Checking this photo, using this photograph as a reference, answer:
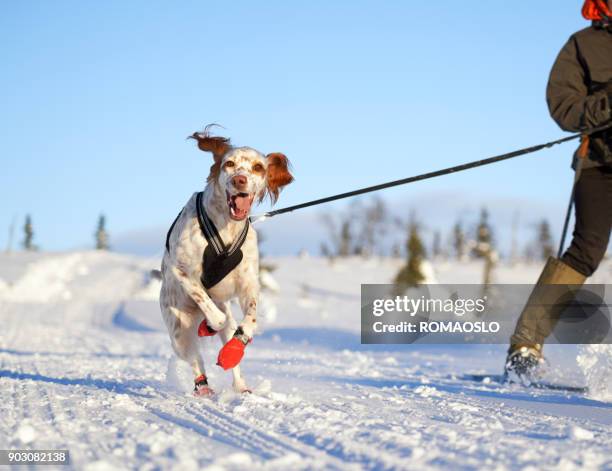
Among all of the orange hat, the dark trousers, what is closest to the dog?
the dark trousers

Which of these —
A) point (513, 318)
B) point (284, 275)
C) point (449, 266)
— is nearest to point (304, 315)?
point (513, 318)

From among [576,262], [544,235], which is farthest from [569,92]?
[544,235]

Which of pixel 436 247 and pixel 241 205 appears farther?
pixel 436 247

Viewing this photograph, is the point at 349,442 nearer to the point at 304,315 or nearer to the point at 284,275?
the point at 304,315

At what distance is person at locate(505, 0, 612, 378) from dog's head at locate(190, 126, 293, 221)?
1788mm

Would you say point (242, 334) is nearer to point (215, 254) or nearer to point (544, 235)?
point (215, 254)

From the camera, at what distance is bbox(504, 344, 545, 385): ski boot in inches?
174

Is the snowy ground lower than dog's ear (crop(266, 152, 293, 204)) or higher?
lower

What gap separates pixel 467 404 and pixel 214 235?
1.74 meters

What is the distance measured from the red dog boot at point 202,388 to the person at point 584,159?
6.29ft

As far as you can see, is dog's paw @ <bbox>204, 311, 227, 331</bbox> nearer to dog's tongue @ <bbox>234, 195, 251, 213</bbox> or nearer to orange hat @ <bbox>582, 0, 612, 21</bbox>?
dog's tongue @ <bbox>234, 195, 251, 213</bbox>

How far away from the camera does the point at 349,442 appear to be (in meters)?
2.53

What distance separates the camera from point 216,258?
427 centimetres

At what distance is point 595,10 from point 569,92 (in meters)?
0.51
